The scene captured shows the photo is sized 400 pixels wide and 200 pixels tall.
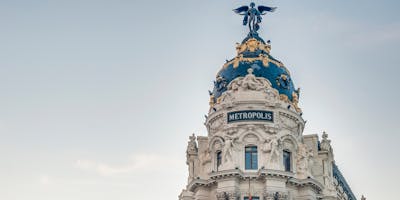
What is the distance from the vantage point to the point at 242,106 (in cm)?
6612

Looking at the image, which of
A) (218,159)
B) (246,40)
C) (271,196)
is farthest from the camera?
(246,40)

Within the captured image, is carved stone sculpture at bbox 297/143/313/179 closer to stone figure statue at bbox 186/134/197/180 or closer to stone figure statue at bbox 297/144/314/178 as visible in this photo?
stone figure statue at bbox 297/144/314/178

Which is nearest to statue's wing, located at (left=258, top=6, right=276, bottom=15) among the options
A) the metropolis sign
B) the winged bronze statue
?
the winged bronze statue

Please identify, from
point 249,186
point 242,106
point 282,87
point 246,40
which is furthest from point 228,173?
point 246,40

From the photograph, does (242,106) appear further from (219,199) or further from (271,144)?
(219,199)

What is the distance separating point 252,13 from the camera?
7656 centimetres

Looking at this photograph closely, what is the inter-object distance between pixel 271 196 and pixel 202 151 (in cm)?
1069

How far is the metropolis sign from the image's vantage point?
6556 cm

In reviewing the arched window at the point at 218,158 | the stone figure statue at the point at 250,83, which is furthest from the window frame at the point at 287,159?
the stone figure statue at the point at 250,83

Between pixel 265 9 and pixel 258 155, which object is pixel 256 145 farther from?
pixel 265 9

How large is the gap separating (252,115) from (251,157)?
420 cm

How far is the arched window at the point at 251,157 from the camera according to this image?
64.8 meters

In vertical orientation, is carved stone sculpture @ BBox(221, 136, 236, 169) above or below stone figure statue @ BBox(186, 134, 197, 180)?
below

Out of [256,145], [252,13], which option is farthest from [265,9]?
[256,145]
